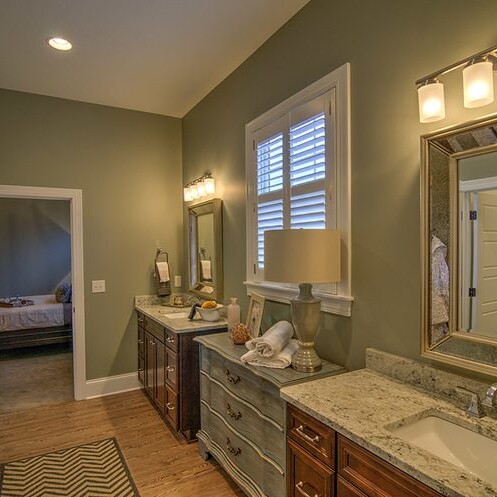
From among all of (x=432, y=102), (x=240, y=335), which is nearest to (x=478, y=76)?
(x=432, y=102)

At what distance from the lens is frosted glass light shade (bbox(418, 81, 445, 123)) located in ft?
4.94

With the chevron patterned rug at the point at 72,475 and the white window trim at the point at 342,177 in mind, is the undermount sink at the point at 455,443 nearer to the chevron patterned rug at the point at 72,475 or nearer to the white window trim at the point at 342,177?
the white window trim at the point at 342,177

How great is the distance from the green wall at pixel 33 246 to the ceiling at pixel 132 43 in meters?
4.18

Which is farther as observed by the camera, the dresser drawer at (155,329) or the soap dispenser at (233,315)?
the dresser drawer at (155,329)

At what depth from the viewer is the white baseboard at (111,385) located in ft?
12.8

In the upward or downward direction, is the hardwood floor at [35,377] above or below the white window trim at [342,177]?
below

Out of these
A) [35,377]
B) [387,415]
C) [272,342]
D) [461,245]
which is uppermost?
[461,245]

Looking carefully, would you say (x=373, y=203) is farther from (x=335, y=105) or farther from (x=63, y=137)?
(x=63, y=137)

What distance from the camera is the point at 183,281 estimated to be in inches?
173

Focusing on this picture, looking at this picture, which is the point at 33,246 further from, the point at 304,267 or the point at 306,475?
the point at 306,475

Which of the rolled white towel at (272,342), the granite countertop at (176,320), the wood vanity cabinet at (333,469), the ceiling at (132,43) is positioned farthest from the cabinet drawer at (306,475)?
the ceiling at (132,43)

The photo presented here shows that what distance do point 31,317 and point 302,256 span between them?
17.0 feet

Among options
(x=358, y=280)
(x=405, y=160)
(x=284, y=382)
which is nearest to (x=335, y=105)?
(x=405, y=160)

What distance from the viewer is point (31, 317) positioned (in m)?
5.57
